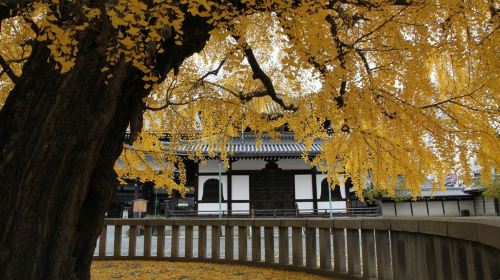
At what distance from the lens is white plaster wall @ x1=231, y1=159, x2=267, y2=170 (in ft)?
64.3

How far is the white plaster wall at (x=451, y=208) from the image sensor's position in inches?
1052

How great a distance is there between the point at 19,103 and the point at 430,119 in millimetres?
4924

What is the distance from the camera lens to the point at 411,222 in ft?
12.4

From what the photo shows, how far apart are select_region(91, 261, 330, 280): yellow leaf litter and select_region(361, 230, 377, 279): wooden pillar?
40.6 inches

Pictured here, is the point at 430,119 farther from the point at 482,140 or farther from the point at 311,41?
the point at 311,41

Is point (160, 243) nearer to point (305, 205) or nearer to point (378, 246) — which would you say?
point (378, 246)

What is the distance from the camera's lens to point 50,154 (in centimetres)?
319

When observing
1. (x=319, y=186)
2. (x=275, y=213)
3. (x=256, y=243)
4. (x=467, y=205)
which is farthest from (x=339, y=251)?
(x=467, y=205)

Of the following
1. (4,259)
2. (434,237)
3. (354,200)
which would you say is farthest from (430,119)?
(354,200)

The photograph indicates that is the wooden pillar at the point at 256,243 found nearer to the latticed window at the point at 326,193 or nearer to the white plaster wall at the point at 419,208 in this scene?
the latticed window at the point at 326,193

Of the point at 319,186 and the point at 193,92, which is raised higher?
the point at 193,92

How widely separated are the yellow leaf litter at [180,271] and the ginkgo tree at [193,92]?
5.92ft

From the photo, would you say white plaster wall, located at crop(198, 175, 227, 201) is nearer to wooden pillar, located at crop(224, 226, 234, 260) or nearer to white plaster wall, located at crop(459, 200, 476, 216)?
wooden pillar, located at crop(224, 226, 234, 260)

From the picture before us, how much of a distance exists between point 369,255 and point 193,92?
412 centimetres
